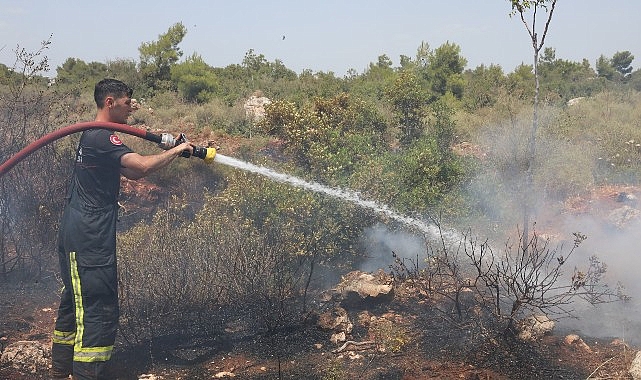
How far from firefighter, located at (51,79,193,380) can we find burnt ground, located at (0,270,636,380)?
126 cm

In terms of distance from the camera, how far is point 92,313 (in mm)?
3369

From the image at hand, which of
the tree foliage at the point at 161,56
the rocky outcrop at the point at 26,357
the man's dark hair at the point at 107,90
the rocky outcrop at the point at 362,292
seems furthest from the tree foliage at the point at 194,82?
the man's dark hair at the point at 107,90

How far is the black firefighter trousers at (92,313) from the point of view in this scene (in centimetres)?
332

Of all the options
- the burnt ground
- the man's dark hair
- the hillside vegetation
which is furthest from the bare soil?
the man's dark hair

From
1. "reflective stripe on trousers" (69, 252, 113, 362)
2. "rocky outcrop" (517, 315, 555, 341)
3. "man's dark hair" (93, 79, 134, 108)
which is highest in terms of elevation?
"man's dark hair" (93, 79, 134, 108)

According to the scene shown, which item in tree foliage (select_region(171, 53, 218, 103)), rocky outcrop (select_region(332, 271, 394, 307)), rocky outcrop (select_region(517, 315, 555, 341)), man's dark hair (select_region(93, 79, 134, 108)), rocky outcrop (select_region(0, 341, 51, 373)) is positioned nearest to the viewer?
man's dark hair (select_region(93, 79, 134, 108))

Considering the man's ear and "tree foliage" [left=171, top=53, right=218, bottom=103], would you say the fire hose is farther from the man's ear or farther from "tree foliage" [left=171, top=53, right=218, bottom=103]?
"tree foliage" [left=171, top=53, right=218, bottom=103]

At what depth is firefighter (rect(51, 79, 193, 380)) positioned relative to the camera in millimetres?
3326

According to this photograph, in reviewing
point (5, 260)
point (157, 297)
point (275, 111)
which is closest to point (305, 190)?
point (275, 111)

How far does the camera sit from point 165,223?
20.2 feet

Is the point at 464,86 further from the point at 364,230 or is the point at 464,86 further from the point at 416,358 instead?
the point at 416,358

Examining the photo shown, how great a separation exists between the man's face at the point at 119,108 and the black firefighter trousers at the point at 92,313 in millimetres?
944

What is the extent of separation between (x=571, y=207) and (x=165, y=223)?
303 inches

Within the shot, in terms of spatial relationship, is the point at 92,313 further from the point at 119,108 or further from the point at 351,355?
the point at 351,355
